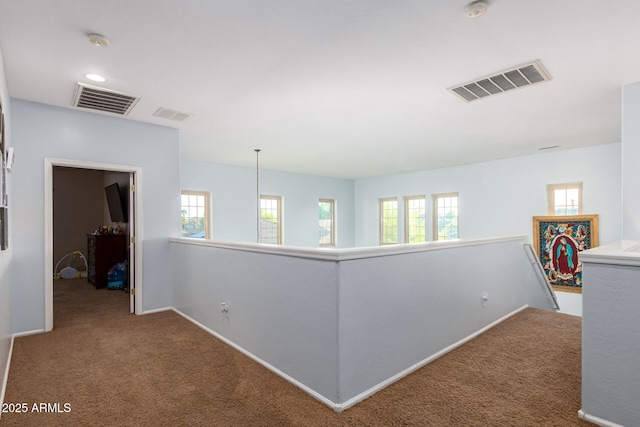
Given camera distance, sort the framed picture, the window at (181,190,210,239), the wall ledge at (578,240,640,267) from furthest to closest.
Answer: the window at (181,190,210,239), the framed picture, the wall ledge at (578,240,640,267)

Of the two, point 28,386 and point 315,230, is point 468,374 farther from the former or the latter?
point 315,230

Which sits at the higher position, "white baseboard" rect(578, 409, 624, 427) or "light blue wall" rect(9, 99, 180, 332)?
"light blue wall" rect(9, 99, 180, 332)

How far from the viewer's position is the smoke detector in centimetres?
194

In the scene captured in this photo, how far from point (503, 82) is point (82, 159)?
14.3ft

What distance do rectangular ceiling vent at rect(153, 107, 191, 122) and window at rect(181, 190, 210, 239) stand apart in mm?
3032

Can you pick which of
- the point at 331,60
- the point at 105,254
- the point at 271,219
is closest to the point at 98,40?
the point at 331,60

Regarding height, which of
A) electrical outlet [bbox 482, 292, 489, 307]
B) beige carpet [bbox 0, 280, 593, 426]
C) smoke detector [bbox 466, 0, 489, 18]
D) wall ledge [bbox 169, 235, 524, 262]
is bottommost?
beige carpet [bbox 0, 280, 593, 426]

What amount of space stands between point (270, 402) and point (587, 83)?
3740 millimetres

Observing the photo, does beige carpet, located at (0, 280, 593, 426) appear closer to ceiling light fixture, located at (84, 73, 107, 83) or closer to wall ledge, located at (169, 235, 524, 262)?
wall ledge, located at (169, 235, 524, 262)

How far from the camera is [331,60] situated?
8.63 ft

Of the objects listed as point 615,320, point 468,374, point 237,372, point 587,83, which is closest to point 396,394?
point 468,374

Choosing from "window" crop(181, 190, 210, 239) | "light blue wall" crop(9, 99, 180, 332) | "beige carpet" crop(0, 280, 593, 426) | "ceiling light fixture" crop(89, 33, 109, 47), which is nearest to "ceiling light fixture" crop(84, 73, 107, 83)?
"ceiling light fixture" crop(89, 33, 109, 47)

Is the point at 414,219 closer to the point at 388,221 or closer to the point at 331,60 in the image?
the point at 388,221

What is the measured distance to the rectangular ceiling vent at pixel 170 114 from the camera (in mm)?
3768
